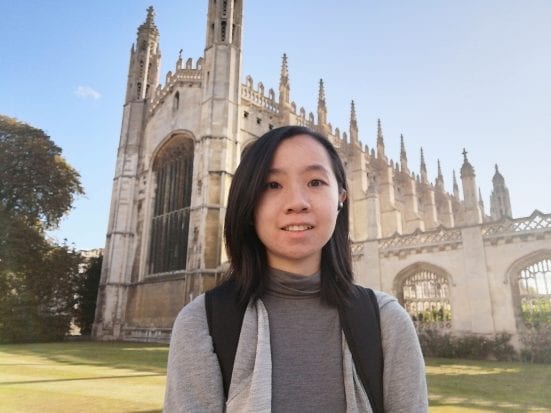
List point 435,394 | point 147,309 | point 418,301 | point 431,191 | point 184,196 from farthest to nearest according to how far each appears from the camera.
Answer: point 431,191 → point 184,196 → point 147,309 → point 418,301 → point 435,394

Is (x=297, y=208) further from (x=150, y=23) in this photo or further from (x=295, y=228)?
(x=150, y=23)

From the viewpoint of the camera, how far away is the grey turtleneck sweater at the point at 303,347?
0.98m

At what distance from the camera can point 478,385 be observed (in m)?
6.17

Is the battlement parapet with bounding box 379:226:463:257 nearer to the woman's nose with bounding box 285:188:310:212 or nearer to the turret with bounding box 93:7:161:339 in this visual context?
the woman's nose with bounding box 285:188:310:212

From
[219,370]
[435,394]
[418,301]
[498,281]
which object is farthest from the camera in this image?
[418,301]

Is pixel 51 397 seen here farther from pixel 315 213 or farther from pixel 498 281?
pixel 498 281

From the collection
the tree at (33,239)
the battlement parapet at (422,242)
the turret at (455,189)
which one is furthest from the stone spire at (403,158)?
the tree at (33,239)

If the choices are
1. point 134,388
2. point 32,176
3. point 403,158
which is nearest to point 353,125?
point 403,158

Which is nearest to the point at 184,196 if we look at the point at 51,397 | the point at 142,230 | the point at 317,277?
the point at 142,230

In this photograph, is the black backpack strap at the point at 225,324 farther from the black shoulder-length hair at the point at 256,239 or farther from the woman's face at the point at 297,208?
the woman's face at the point at 297,208

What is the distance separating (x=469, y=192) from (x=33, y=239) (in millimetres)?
19243

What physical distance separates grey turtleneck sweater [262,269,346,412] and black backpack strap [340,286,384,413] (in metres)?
0.04

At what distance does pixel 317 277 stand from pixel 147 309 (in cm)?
2022

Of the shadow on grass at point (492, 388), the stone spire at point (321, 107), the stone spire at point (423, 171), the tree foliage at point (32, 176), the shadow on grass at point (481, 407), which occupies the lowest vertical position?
the shadow on grass at point (492, 388)
